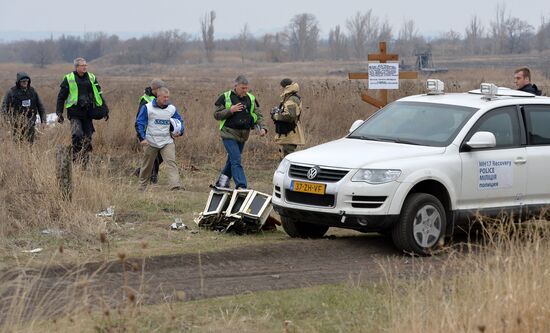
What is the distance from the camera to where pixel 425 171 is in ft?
33.4

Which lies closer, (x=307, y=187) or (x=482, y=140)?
(x=307, y=187)

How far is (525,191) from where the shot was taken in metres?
11.0

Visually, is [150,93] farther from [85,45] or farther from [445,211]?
[85,45]

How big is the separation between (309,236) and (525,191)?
2.45m

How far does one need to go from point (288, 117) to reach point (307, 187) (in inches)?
215

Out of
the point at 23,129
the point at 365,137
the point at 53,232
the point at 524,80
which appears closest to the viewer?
the point at 53,232

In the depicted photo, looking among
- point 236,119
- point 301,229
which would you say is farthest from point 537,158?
point 236,119

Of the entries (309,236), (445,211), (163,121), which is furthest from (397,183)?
(163,121)

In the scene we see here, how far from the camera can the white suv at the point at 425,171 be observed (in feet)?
32.9

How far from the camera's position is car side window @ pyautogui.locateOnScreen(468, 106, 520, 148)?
35.9 feet

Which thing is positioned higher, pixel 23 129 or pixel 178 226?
pixel 23 129

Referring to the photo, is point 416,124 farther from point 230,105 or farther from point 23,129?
point 23,129

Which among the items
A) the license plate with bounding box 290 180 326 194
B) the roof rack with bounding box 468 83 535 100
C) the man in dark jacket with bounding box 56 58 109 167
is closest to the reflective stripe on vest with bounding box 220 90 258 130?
the man in dark jacket with bounding box 56 58 109 167

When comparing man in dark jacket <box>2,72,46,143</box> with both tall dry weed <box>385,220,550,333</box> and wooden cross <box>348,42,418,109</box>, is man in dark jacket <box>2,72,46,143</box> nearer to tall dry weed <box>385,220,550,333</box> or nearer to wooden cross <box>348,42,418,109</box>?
wooden cross <box>348,42,418,109</box>
